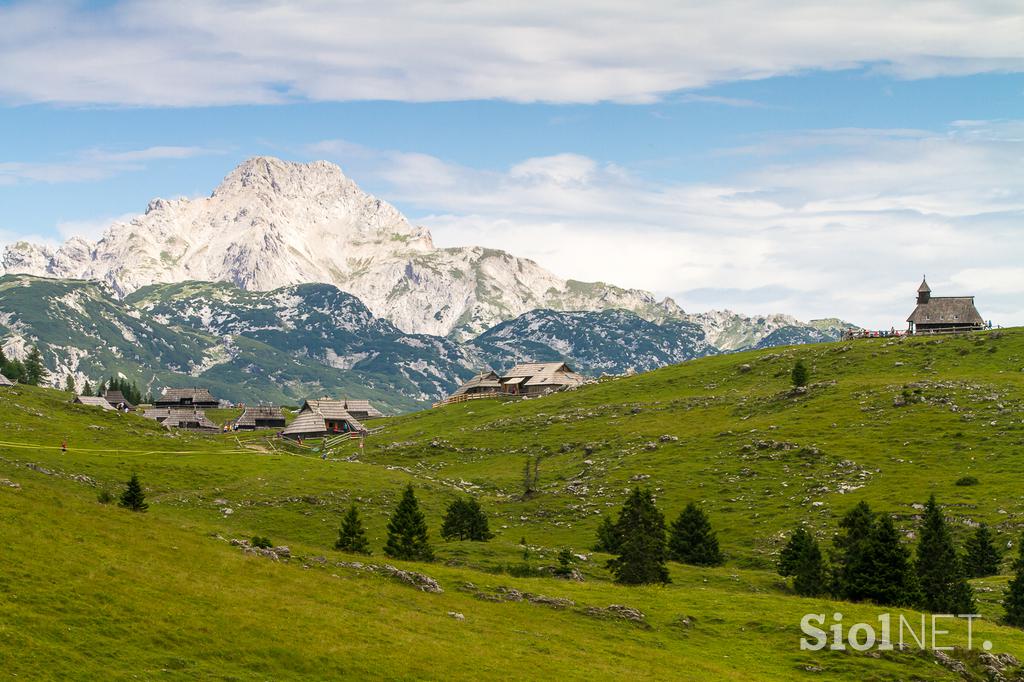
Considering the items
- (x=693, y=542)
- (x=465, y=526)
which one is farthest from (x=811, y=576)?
(x=465, y=526)

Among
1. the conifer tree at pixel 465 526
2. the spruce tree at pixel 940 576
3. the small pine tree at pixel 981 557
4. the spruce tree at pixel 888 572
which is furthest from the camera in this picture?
the conifer tree at pixel 465 526

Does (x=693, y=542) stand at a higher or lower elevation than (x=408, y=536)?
lower

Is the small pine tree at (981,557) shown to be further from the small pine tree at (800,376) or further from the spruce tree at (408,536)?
the small pine tree at (800,376)

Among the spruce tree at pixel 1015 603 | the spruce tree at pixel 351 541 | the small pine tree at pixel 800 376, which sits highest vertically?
the small pine tree at pixel 800 376

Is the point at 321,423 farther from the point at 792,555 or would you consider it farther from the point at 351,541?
the point at 792,555

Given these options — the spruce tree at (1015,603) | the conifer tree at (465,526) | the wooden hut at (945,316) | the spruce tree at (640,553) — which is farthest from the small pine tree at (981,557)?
the wooden hut at (945,316)

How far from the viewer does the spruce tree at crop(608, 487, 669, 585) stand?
3022 inches

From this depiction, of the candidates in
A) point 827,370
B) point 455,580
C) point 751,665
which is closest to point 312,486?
point 455,580

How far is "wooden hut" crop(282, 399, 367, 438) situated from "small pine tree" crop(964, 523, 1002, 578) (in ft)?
384

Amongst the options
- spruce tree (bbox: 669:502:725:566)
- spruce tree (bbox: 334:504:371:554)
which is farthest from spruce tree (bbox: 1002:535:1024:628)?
spruce tree (bbox: 334:504:371:554)

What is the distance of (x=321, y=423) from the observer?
189750 mm

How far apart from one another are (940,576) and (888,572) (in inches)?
200

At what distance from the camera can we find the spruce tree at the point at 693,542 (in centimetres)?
9175

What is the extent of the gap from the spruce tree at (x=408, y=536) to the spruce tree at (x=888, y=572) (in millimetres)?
31297
